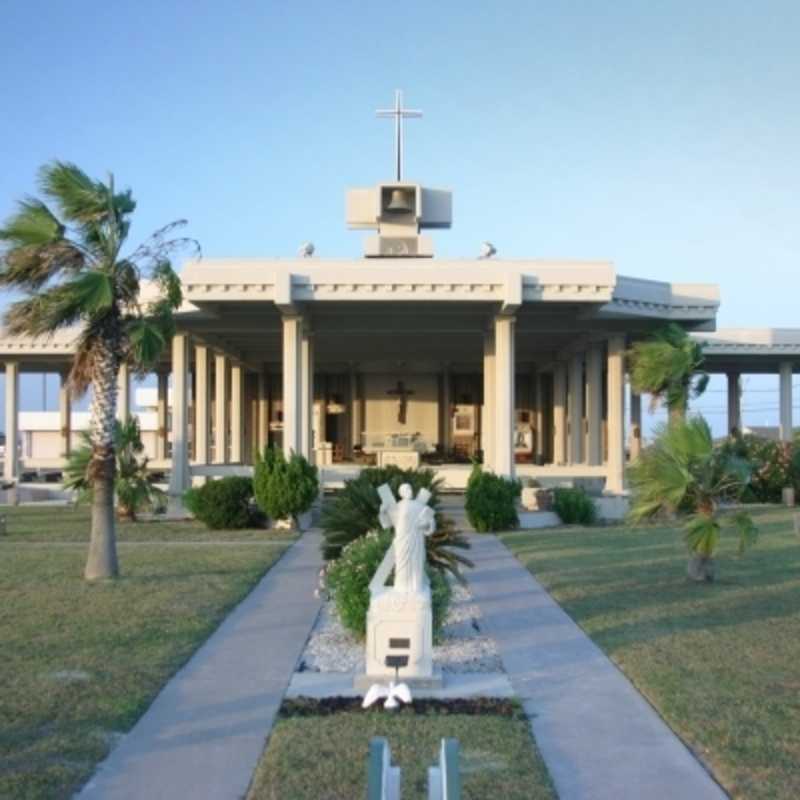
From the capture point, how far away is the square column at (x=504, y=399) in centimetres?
2322

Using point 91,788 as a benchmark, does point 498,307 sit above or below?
above

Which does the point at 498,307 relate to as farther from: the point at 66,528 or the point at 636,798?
the point at 636,798

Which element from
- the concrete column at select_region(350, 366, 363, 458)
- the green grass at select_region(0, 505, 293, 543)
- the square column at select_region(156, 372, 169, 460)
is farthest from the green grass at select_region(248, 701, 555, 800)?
the square column at select_region(156, 372, 169, 460)

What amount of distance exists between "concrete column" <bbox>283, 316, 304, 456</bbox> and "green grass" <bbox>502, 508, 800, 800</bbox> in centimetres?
592

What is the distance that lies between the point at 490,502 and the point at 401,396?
1856 centimetres

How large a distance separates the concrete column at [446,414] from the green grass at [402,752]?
1242 inches

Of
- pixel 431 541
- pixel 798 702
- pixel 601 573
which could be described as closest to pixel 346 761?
pixel 798 702

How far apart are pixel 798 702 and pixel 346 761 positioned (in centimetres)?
373

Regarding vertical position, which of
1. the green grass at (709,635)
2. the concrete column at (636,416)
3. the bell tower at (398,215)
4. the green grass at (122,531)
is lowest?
the green grass at (122,531)

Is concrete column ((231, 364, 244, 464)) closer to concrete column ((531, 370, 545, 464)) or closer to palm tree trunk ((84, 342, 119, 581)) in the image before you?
concrete column ((531, 370, 545, 464))

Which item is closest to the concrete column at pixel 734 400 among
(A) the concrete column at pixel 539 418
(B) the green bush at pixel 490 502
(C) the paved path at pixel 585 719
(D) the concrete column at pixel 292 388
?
(A) the concrete column at pixel 539 418

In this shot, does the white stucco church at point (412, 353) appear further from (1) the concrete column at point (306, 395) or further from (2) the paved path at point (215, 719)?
(2) the paved path at point (215, 719)

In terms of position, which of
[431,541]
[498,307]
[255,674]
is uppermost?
[498,307]

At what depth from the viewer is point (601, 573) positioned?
51.0 feet
